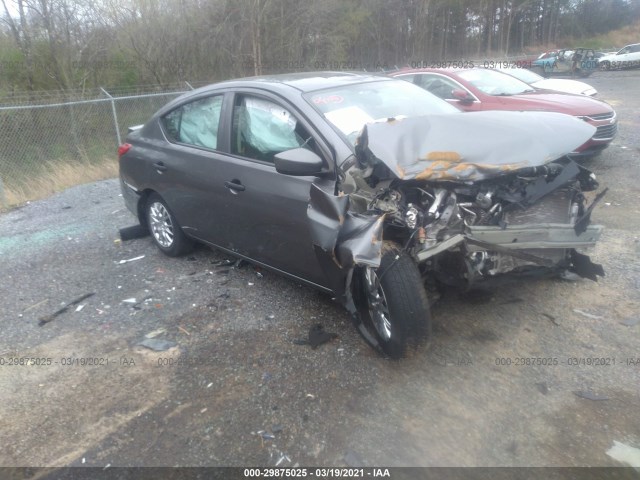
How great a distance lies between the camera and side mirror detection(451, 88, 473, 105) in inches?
330

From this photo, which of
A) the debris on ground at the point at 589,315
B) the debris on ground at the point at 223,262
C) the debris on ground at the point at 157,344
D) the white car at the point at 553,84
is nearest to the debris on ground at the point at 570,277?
the debris on ground at the point at 589,315

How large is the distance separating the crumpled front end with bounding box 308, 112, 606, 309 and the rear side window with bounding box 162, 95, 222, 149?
156 centimetres

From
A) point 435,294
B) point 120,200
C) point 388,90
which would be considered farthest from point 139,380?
point 120,200

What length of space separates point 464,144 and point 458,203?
41 centimetres

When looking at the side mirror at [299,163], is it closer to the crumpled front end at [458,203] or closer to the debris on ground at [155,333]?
the crumpled front end at [458,203]

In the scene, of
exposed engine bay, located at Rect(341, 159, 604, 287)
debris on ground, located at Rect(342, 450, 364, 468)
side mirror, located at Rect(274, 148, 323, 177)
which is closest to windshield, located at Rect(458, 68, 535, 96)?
exposed engine bay, located at Rect(341, 159, 604, 287)

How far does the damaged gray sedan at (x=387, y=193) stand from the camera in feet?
10.4

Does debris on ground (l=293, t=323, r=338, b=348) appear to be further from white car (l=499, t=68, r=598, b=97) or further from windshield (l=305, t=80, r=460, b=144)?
white car (l=499, t=68, r=598, b=97)

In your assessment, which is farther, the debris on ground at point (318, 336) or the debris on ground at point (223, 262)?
the debris on ground at point (223, 262)

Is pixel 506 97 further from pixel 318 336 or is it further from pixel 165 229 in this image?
pixel 318 336

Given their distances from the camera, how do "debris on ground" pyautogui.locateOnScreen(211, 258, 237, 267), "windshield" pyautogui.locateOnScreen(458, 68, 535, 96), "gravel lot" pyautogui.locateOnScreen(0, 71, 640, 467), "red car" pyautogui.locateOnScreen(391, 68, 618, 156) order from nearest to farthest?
1. "gravel lot" pyautogui.locateOnScreen(0, 71, 640, 467)
2. "debris on ground" pyautogui.locateOnScreen(211, 258, 237, 267)
3. "red car" pyautogui.locateOnScreen(391, 68, 618, 156)
4. "windshield" pyautogui.locateOnScreen(458, 68, 535, 96)

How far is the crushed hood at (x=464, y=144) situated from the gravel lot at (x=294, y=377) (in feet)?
4.01

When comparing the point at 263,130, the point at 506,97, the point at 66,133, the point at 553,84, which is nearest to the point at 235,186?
the point at 263,130

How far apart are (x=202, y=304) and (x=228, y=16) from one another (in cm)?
1505
